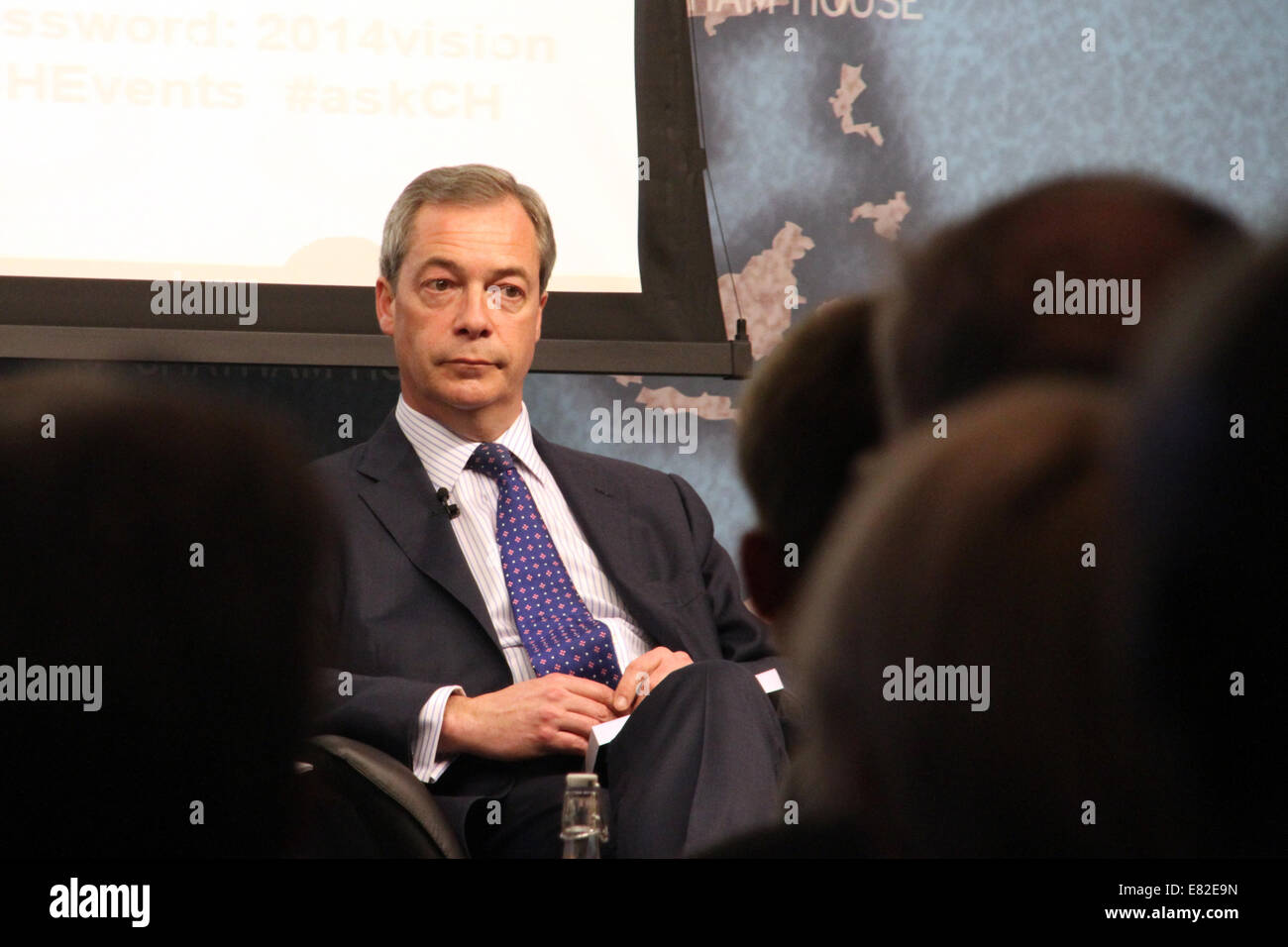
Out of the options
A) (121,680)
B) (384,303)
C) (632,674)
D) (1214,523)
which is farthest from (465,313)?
(1214,523)

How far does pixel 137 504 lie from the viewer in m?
1.16

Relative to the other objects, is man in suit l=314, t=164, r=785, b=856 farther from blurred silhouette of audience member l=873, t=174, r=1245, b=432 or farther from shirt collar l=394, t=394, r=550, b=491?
blurred silhouette of audience member l=873, t=174, r=1245, b=432

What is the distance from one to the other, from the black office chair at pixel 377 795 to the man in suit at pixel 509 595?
10 centimetres

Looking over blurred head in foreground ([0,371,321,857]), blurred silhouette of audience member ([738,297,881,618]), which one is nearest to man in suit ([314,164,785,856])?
blurred head in foreground ([0,371,321,857])

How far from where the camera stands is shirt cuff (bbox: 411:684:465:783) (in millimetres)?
1545

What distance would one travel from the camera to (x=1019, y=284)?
93cm

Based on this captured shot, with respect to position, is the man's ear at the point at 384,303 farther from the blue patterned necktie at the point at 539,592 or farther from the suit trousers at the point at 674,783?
the suit trousers at the point at 674,783

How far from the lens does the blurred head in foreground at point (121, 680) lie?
1299 mm

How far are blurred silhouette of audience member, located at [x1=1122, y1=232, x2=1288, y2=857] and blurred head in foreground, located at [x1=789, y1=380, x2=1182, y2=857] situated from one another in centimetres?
2

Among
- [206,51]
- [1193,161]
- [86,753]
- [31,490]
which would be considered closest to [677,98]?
[206,51]

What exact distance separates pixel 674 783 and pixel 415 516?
0.48m
